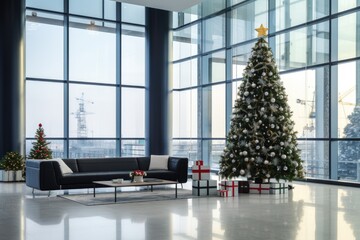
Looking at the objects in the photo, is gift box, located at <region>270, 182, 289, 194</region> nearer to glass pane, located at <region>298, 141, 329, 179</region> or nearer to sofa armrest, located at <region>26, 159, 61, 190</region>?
glass pane, located at <region>298, 141, 329, 179</region>

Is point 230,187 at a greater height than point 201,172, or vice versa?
point 201,172

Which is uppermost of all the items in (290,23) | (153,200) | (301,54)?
A: (290,23)

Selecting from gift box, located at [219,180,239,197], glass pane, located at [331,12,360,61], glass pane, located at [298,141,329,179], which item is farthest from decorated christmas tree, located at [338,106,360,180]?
gift box, located at [219,180,239,197]

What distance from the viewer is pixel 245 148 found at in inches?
428

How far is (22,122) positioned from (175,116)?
245 inches

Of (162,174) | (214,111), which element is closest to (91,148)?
(214,111)

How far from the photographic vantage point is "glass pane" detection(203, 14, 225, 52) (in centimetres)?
1641

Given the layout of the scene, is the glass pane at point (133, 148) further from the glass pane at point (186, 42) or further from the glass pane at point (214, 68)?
the glass pane at point (186, 42)

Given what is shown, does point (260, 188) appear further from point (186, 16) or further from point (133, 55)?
point (186, 16)

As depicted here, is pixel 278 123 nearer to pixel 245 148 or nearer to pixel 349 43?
pixel 245 148

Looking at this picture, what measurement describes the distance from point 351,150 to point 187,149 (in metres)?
7.04

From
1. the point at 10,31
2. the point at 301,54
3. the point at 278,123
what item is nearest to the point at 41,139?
the point at 10,31

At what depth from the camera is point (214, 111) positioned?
16.8 metres

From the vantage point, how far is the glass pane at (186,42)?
17641 mm
